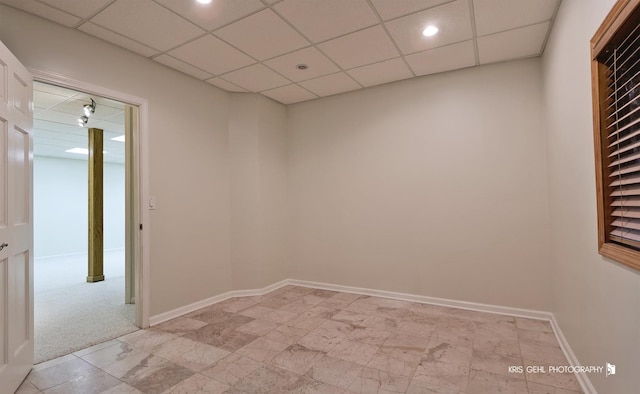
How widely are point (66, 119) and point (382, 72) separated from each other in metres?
5.03

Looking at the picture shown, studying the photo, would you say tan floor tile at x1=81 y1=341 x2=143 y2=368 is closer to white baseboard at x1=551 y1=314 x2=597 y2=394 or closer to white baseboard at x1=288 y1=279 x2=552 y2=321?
white baseboard at x1=288 y1=279 x2=552 y2=321

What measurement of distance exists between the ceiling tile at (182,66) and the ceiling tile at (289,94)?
0.87 meters

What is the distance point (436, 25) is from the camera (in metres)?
2.67

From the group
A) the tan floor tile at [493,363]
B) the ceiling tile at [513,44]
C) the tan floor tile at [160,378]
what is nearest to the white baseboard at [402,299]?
the tan floor tile at [493,363]

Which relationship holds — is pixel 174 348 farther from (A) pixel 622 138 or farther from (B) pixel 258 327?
(A) pixel 622 138

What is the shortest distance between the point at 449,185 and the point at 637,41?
232 cm

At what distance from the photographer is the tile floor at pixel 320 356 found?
6.88 ft

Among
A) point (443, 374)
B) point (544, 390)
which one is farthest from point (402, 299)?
point (544, 390)

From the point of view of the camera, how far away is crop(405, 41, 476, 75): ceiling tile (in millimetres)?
3080

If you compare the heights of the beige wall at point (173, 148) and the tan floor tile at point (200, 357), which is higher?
the beige wall at point (173, 148)

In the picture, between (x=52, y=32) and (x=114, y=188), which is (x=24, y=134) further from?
(x=114, y=188)

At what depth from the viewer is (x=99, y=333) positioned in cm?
299

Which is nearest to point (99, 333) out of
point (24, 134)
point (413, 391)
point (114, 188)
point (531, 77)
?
point (24, 134)

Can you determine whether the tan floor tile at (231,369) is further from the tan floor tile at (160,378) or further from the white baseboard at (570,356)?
the white baseboard at (570,356)
